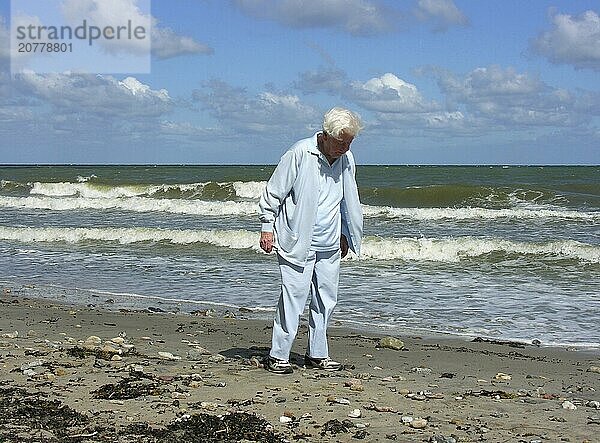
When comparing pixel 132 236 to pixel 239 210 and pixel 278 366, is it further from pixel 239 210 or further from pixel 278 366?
pixel 278 366

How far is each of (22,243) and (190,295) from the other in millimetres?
8376

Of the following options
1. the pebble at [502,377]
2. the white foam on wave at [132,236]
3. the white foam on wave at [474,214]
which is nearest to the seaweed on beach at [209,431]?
the pebble at [502,377]

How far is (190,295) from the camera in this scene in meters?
10.2

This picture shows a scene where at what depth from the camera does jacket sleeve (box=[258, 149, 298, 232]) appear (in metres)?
5.06

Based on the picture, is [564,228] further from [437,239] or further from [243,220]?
[243,220]

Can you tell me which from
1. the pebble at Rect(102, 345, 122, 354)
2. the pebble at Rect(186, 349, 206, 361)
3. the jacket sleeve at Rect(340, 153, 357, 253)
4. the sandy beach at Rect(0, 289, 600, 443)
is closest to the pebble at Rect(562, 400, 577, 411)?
the sandy beach at Rect(0, 289, 600, 443)

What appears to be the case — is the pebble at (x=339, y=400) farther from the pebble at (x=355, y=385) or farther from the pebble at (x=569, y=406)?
the pebble at (x=569, y=406)

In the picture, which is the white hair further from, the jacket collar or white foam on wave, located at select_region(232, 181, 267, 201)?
white foam on wave, located at select_region(232, 181, 267, 201)

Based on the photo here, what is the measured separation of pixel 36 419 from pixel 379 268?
9356 millimetres

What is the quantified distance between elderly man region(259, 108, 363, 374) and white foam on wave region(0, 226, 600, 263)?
8.97m

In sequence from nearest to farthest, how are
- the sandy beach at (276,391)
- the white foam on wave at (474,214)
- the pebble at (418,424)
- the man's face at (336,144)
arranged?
1. the sandy beach at (276,391)
2. the pebble at (418,424)
3. the man's face at (336,144)
4. the white foam on wave at (474,214)

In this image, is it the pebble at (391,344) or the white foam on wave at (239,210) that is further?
the white foam on wave at (239,210)

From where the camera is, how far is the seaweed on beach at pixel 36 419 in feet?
12.0

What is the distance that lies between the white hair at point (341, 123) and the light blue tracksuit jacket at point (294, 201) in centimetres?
25
